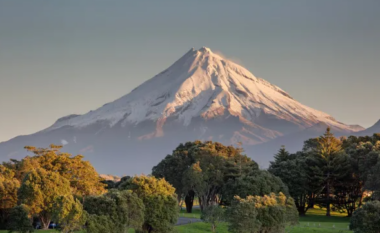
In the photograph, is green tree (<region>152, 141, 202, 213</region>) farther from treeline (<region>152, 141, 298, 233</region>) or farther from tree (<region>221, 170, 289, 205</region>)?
tree (<region>221, 170, 289, 205</region>)

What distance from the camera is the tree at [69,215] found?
53.8m

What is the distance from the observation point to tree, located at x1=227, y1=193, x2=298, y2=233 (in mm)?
58469

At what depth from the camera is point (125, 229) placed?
58.4 m

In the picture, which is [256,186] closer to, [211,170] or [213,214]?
[213,214]

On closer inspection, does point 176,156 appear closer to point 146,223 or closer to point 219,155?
point 219,155

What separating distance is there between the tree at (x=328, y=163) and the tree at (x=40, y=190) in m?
43.4

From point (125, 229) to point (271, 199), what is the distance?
15225 mm

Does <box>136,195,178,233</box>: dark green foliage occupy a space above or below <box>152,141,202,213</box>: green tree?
below

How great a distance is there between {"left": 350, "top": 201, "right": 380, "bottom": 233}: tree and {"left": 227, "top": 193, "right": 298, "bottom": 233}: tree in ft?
23.6

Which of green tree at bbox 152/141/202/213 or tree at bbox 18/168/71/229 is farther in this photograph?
green tree at bbox 152/141/202/213

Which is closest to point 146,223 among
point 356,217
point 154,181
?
point 154,181

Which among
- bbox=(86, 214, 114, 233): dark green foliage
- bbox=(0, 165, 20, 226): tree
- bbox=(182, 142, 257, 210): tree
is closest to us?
bbox=(86, 214, 114, 233): dark green foliage

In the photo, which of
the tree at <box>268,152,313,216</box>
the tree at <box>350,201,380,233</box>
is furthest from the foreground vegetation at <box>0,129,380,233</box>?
the tree at <box>268,152,313,216</box>

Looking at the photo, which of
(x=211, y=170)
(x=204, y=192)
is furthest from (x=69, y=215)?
(x=211, y=170)
